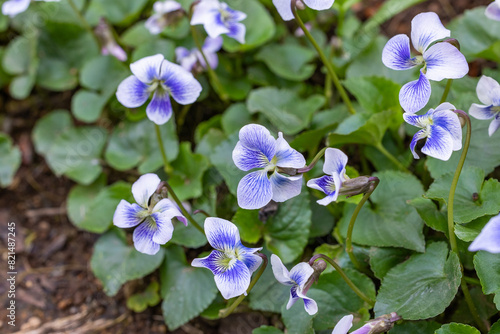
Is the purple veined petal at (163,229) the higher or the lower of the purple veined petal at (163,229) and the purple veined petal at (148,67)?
the lower

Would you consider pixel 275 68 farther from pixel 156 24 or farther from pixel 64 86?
pixel 64 86

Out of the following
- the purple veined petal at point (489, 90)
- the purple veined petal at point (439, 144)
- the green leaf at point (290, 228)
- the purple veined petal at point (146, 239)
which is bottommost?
the green leaf at point (290, 228)

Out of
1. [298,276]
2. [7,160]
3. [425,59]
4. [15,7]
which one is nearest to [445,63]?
[425,59]

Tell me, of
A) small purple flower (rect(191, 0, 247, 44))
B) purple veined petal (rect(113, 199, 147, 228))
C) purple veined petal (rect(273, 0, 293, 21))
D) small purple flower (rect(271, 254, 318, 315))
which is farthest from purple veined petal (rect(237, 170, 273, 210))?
small purple flower (rect(191, 0, 247, 44))

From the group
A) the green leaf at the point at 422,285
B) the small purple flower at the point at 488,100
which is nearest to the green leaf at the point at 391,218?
the green leaf at the point at 422,285

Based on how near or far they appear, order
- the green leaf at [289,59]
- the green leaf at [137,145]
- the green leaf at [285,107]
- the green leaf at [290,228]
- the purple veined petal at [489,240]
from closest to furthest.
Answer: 1. the purple veined petal at [489,240]
2. the green leaf at [290,228]
3. the green leaf at [285,107]
4. the green leaf at [137,145]
5. the green leaf at [289,59]

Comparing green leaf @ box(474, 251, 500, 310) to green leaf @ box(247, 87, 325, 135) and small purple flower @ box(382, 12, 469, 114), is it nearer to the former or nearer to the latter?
small purple flower @ box(382, 12, 469, 114)

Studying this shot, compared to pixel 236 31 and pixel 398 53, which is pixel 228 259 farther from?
pixel 236 31

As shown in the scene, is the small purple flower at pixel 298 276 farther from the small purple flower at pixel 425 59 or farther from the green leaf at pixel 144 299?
the green leaf at pixel 144 299
